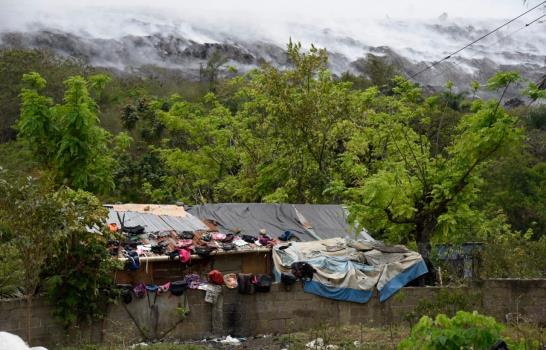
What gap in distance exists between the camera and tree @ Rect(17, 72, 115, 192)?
1808 cm

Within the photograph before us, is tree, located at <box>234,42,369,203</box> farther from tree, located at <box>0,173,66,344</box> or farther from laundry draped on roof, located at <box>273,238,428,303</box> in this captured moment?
tree, located at <box>0,173,66,344</box>

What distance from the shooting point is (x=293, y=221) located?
18000 millimetres

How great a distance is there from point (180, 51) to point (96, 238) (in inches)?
2998

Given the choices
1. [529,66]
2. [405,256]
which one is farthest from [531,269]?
[529,66]

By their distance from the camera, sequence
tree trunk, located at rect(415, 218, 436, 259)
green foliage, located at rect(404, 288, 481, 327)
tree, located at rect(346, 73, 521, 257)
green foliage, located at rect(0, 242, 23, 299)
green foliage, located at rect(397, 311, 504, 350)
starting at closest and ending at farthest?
green foliage, located at rect(397, 311, 504, 350), green foliage, located at rect(0, 242, 23, 299), green foliage, located at rect(404, 288, 481, 327), tree, located at rect(346, 73, 521, 257), tree trunk, located at rect(415, 218, 436, 259)

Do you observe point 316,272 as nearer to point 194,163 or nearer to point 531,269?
point 531,269

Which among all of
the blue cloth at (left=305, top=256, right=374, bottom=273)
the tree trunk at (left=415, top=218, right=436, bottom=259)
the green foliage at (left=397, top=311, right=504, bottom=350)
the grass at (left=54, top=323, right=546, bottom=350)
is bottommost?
the grass at (left=54, top=323, right=546, bottom=350)

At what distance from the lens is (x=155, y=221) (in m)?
16.3

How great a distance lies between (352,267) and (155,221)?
183 inches

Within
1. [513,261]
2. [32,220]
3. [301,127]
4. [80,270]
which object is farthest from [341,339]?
[301,127]

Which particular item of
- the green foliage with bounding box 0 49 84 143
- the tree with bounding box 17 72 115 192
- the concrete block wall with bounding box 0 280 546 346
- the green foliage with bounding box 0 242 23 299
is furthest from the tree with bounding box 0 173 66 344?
the green foliage with bounding box 0 49 84 143

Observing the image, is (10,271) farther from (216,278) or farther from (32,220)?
(216,278)

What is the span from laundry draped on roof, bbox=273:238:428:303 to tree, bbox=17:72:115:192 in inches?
235

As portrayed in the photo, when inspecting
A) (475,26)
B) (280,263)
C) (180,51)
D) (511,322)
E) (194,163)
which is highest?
(475,26)
